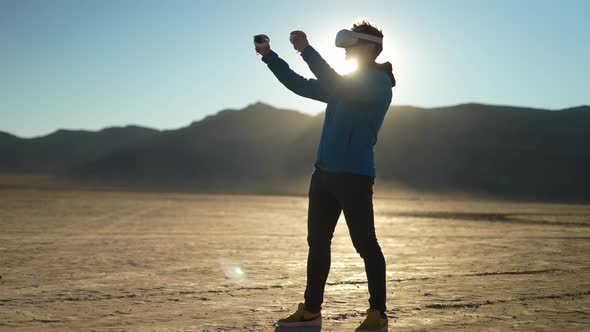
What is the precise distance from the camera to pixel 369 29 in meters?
4.53

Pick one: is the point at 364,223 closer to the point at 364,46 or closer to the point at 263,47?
the point at 364,46

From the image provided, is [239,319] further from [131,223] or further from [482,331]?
[131,223]

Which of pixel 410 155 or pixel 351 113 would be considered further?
pixel 410 155

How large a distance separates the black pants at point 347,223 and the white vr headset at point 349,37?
855 mm

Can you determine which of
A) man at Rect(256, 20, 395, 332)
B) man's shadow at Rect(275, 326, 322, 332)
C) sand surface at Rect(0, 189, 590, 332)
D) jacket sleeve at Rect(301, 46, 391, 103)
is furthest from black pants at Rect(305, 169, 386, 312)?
jacket sleeve at Rect(301, 46, 391, 103)

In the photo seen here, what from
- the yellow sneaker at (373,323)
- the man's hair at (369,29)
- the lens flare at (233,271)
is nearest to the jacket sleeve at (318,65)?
the man's hair at (369,29)

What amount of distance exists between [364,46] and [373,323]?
1824mm

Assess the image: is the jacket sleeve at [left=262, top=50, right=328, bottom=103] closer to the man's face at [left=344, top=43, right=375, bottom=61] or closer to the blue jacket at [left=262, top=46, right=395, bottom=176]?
the blue jacket at [left=262, top=46, right=395, bottom=176]

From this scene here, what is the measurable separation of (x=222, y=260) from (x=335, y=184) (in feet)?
15.7

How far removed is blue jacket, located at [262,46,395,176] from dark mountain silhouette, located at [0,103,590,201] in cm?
6746

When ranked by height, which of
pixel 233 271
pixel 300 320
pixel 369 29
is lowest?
pixel 233 271

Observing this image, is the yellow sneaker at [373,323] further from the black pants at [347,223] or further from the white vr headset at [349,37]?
the white vr headset at [349,37]

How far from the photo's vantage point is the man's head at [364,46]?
4.52m

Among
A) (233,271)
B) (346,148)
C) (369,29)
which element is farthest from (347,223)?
(233,271)
